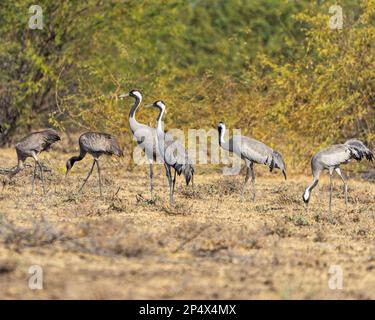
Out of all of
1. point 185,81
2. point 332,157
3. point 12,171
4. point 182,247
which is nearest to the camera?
point 182,247

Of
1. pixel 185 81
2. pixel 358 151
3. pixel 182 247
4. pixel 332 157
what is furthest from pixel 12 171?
pixel 185 81

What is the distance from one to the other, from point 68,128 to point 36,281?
Answer: 1532cm

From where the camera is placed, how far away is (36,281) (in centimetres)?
634

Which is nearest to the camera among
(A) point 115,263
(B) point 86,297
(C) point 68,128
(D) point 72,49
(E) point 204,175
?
(B) point 86,297

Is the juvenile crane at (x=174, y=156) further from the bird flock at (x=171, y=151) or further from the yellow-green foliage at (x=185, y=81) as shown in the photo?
the yellow-green foliage at (x=185, y=81)

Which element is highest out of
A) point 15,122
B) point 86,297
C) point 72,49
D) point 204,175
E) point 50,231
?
point 72,49

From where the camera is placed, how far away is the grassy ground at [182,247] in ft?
21.2

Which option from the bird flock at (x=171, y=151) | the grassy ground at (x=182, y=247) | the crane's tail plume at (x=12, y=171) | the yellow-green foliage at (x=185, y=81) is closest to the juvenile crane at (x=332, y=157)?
the bird flock at (x=171, y=151)

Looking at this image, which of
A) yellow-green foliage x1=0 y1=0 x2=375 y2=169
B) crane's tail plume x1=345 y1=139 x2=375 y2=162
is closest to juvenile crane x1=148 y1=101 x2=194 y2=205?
crane's tail plume x1=345 y1=139 x2=375 y2=162

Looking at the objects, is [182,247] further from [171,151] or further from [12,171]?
Answer: [12,171]

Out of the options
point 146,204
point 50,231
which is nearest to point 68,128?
point 146,204

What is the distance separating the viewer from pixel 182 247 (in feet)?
26.2

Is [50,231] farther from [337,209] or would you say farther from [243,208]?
[337,209]

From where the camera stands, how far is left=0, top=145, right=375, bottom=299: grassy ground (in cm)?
646
